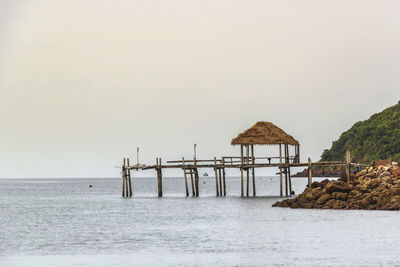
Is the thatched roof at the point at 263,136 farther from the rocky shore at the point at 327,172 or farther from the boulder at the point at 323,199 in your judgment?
the rocky shore at the point at 327,172

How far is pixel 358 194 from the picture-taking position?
4572cm

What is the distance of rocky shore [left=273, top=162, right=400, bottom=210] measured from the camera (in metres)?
43.8

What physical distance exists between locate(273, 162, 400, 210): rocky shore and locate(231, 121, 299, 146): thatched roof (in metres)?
9.08

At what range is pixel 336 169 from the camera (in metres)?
186

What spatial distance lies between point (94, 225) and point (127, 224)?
1.96 metres

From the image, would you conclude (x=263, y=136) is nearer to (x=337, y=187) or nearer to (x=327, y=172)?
(x=337, y=187)

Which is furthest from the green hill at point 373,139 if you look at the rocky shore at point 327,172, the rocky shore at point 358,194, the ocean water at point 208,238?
the ocean water at point 208,238

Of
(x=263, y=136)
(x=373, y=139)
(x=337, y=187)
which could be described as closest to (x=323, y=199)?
(x=337, y=187)

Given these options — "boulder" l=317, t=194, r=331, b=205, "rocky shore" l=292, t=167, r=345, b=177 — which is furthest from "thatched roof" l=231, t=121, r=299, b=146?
"rocky shore" l=292, t=167, r=345, b=177

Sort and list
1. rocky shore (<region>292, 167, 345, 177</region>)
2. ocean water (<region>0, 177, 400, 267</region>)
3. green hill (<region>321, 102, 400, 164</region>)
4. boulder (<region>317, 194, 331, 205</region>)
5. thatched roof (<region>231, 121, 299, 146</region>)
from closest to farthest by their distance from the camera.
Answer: ocean water (<region>0, 177, 400, 267</region>), boulder (<region>317, 194, 331, 205</region>), thatched roof (<region>231, 121, 299, 146</region>), green hill (<region>321, 102, 400, 164</region>), rocky shore (<region>292, 167, 345, 177</region>)

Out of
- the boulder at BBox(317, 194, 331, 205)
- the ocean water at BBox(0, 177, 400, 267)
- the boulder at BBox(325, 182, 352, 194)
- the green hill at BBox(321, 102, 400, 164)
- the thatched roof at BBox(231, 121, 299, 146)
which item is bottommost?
the ocean water at BBox(0, 177, 400, 267)

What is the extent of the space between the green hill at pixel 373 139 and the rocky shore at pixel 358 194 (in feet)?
282

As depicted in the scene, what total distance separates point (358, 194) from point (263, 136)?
1459 centimetres

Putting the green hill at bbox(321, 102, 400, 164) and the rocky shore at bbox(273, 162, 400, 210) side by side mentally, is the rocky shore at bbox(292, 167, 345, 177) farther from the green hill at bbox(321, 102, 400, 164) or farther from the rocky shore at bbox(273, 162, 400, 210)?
the rocky shore at bbox(273, 162, 400, 210)
